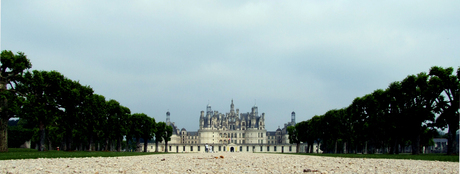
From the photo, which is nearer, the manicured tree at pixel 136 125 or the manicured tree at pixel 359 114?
the manicured tree at pixel 359 114

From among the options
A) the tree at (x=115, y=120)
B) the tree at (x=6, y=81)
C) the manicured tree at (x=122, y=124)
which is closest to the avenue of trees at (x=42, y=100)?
the tree at (x=6, y=81)

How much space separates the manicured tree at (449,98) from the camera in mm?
37281

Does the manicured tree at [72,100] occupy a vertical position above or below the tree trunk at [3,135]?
above

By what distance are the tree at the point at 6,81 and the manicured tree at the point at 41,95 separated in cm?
144

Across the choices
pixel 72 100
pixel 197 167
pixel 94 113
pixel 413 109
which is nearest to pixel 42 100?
→ pixel 72 100

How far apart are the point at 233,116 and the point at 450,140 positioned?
152675mm

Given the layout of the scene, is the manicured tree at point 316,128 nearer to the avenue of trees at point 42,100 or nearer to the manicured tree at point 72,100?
the avenue of trees at point 42,100

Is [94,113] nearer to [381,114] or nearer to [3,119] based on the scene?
[3,119]

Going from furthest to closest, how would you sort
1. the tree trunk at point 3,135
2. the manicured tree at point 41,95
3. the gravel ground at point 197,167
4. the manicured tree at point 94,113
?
the manicured tree at point 94,113 < the manicured tree at point 41,95 < the tree trunk at point 3,135 < the gravel ground at point 197,167

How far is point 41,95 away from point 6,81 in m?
4.83

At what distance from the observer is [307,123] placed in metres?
80.9

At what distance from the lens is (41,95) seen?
34812 millimetres

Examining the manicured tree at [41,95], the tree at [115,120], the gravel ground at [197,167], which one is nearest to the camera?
the gravel ground at [197,167]

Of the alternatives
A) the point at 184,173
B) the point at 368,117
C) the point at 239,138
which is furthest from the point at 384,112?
the point at 239,138
